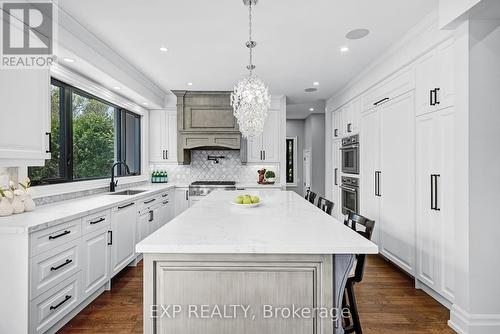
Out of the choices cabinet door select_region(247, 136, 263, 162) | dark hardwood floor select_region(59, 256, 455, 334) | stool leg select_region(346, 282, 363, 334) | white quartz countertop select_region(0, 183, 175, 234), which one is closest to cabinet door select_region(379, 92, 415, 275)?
dark hardwood floor select_region(59, 256, 455, 334)

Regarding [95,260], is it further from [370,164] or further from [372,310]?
[370,164]

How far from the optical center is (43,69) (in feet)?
7.45

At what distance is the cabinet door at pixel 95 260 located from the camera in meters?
2.37

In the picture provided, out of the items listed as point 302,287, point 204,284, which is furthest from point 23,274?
point 302,287

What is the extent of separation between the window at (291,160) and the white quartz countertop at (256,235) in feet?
22.0

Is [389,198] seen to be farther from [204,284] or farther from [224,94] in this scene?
[224,94]

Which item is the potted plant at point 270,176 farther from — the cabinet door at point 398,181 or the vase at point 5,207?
the vase at point 5,207

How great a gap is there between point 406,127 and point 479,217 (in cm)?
134

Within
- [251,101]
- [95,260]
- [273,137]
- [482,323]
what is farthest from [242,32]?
[482,323]

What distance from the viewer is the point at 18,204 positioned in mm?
2094

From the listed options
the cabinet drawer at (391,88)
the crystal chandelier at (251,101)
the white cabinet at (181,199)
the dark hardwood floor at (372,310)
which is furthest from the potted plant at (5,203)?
the cabinet drawer at (391,88)

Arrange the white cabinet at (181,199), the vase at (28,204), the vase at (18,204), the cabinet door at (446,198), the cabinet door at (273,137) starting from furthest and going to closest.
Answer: the cabinet door at (273,137)
the white cabinet at (181,199)
the cabinet door at (446,198)
the vase at (28,204)
the vase at (18,204)

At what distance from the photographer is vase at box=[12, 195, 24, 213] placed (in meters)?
2.07

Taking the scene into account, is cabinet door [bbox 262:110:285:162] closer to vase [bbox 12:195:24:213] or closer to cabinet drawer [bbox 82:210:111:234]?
cabinet drawer [bbox 82:210:111:234]
